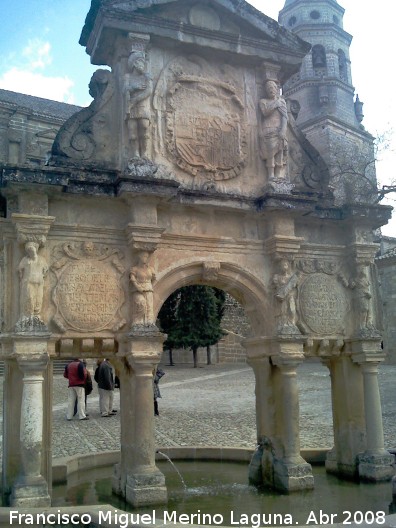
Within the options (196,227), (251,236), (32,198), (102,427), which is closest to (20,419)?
(32,198)

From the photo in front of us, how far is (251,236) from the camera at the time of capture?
8648mm

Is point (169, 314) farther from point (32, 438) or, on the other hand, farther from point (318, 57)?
point (32, 438)

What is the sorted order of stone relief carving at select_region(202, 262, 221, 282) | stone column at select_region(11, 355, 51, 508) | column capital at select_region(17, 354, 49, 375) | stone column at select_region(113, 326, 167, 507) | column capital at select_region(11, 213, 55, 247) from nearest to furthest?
stone column at select_region(11, 355, 51, 508) < column capital at select_region(17, 354, 49, 375) < column capital at select_region(11, 213, 55, 247) < stone column at select_region(113, 326, 167, 507) < stone relief carving at select_region(202, 262, 221, 282)

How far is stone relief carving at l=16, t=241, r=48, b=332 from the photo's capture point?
6.92 m

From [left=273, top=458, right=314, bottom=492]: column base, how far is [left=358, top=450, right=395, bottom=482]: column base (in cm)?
96

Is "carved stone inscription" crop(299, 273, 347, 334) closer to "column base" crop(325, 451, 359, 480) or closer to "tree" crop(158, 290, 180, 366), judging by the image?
"column base" crop(325, 451, 359, 480)

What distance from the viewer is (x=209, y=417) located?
14.7 metres

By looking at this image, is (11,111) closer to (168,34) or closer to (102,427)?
(102,427)

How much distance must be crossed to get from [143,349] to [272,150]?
3574 millimetres

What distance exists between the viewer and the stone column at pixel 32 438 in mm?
6520

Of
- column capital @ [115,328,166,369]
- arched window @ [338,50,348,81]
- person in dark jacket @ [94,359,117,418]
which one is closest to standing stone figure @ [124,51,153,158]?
column capital @ [115,328,166,369]

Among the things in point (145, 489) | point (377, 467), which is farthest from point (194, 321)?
point (145, 489)

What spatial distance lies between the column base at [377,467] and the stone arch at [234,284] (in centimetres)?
231

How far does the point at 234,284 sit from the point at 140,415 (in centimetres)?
231
